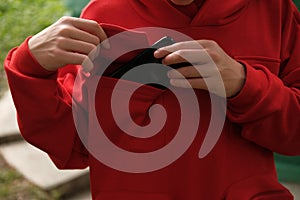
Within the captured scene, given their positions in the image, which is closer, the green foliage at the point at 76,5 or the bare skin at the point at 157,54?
the bare skin at the point at 157,54

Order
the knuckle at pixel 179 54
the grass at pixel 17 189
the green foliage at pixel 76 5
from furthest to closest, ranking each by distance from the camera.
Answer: the grass at pixel 17 189 → the green foliage at pixel 76 5 → the knuckle at pixel 179 54

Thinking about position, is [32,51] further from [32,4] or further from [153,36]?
[32,4]

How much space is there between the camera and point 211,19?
0.96m

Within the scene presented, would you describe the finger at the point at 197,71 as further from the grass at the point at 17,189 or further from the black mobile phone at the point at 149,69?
the grass at the point at 17,189

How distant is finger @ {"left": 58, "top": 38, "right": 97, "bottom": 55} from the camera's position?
87 centimetres

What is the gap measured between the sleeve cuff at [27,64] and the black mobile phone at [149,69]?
13 centimetres

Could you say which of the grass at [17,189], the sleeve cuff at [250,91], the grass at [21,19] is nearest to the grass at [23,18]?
the grass at [21,19]

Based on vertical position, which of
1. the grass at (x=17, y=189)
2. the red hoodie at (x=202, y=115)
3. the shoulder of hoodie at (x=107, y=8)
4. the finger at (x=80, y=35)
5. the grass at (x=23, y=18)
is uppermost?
the finger at (x=80, y=35)

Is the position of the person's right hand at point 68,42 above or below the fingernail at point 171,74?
above

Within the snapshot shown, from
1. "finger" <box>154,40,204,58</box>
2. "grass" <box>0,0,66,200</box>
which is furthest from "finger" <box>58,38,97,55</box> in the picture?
"grass" <box>0,0,66,200</box>

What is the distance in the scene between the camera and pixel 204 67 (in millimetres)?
882

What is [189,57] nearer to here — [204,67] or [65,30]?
[204,67]

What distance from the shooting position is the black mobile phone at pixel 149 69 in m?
0.90

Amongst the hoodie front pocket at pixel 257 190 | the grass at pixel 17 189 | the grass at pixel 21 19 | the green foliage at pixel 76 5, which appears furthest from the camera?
the grass at pixel 21 19
